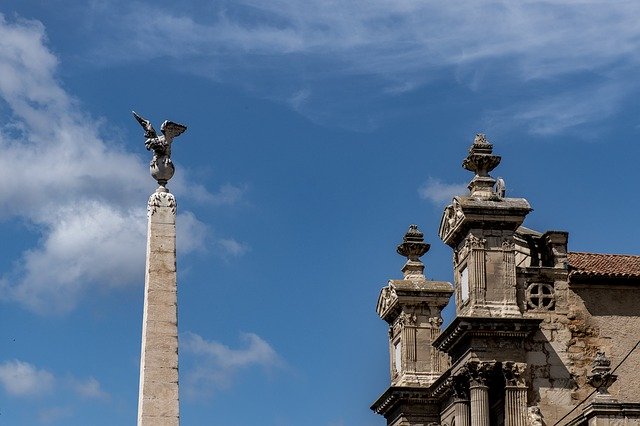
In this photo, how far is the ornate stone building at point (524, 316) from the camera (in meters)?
40.5

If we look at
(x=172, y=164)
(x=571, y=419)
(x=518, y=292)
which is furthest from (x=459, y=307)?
(x=172, y=164)

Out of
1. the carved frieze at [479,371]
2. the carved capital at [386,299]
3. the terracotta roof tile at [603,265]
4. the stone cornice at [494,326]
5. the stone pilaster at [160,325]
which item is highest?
the carved capital at [386,299]

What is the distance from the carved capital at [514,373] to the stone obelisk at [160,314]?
43.3 feet

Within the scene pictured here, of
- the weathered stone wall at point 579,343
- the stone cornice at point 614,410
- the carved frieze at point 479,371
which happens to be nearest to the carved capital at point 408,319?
the weathered stone wall at point 579,343

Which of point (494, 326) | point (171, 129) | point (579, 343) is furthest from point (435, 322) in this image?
point (171, 129)

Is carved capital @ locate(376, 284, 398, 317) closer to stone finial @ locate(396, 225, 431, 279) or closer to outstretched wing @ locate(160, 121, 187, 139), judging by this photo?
stone finial @ locate(396, 225, 431, 279)

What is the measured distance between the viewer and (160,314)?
29.2 m

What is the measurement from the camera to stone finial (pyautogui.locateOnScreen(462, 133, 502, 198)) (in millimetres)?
42406

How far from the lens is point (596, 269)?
42312 mm

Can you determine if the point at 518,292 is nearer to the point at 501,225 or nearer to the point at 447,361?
the point at 501,225

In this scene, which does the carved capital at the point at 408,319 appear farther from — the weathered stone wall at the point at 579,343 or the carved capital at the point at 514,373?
the carved capital at the point at 514,373

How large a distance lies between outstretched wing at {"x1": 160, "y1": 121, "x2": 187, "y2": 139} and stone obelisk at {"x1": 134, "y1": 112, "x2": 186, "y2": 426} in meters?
0.28

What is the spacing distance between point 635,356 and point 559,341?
86.0 inches

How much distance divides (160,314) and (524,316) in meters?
14.4
